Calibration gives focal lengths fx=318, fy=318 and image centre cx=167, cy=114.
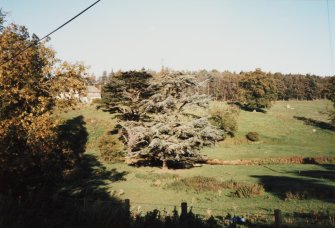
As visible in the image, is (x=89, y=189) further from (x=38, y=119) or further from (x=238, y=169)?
(x=238, y=169)

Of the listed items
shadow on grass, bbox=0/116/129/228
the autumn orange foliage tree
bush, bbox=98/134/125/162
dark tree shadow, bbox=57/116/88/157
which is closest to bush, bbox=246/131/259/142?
bush, bbox=98/134/125/162

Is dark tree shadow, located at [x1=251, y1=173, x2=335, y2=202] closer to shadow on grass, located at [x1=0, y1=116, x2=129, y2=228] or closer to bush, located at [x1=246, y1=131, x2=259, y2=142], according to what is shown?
shadow on grass, located at [x1=0, y1=116, x2=129, y2=228]

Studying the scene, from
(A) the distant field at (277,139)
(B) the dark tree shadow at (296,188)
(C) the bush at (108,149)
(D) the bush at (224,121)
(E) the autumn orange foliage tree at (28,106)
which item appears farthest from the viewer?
(D) the bush at (224,121)

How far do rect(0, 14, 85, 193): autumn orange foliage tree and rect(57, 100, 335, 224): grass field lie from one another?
21.9 feet

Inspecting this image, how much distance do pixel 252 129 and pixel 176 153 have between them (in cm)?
3821

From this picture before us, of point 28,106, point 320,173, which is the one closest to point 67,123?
point 28,106

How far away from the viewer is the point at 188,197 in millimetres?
24531

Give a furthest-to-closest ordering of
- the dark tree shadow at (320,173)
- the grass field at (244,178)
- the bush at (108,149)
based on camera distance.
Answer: the bush at (108,149) < the dark tree shadow at (320,173) < the grass field at (244,178)

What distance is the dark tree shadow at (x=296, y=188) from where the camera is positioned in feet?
77.0

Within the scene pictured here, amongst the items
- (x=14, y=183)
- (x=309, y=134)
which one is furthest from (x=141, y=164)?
(x=309, y=134)

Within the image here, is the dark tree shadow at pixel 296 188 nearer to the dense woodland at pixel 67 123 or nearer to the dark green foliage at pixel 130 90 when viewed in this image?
the dense woodland at pixel 67 123

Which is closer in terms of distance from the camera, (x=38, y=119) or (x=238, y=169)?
(x=38, y=119)

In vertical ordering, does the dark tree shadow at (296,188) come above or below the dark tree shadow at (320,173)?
above

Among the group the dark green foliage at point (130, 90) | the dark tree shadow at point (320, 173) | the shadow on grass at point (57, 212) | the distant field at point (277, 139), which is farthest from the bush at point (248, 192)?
the dark green foliage at point (130, 90)
